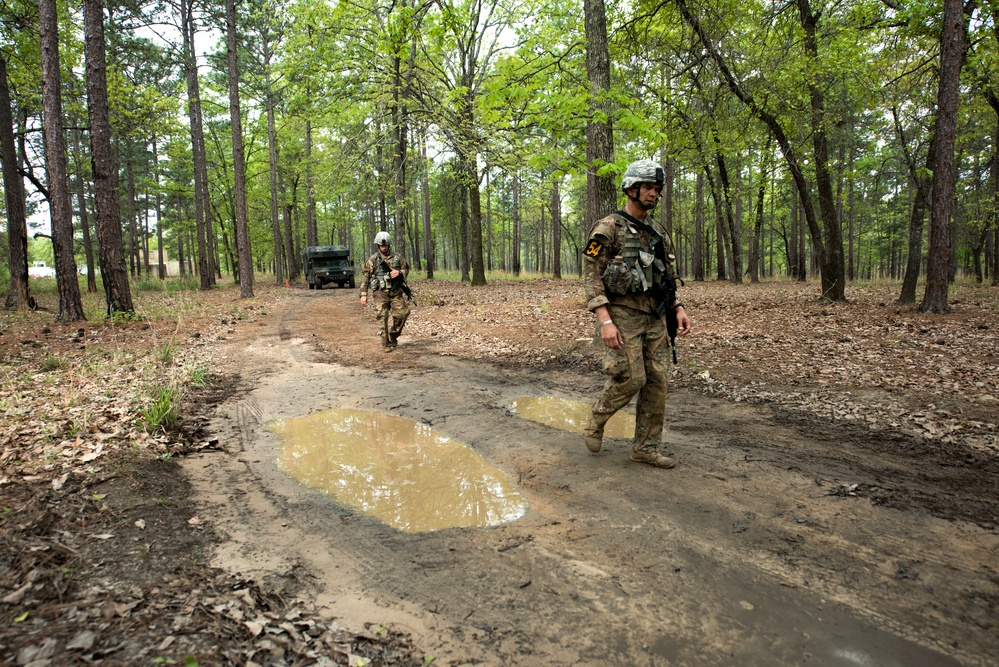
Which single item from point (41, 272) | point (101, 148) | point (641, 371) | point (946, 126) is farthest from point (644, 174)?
→ point (41, 272)

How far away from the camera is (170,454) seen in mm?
4336

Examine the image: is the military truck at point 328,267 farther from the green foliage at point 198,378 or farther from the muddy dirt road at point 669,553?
the muddy dirt road at point 669,553

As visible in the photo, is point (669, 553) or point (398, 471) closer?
point (669, 553)

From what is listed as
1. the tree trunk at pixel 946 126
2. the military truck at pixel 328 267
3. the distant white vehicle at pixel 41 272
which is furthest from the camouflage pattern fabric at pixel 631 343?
the distant white vehicle at pixel 41 272

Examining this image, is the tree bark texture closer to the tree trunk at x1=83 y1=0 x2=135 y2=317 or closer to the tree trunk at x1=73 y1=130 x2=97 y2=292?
the tree trunk at x1=83 y1=0 x2=135 y2=317

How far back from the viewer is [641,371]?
427 centimetres

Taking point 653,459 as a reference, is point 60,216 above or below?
above

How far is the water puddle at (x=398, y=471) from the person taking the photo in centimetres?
360

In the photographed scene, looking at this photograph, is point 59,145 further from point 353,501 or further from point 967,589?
point 967,589

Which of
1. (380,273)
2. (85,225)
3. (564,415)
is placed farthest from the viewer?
(85,225)

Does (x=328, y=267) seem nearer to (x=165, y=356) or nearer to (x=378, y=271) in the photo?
(x=378, y=271)

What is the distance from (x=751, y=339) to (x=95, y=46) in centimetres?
1494

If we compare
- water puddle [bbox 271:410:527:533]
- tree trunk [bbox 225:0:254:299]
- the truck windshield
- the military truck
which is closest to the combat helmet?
water puddle [bbox 271:410:527:533]

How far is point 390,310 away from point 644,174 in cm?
648
